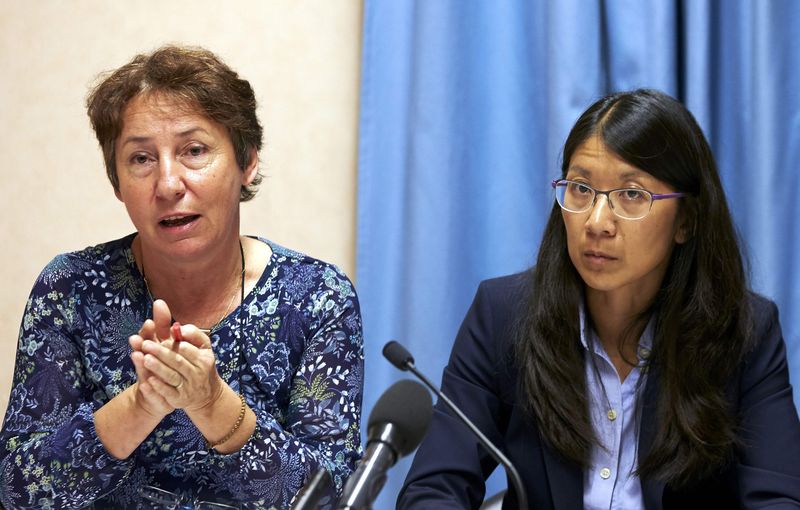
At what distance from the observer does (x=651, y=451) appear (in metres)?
1.88

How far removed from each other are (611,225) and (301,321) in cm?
65

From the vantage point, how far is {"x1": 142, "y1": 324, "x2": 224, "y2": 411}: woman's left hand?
1.51 m

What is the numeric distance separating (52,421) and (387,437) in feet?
2.95

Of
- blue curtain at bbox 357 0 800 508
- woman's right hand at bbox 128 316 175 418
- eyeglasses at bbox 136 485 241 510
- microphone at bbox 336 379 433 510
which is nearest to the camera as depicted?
microphone at bbox 336 379 433 510

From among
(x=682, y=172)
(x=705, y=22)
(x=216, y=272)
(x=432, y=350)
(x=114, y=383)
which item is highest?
(x=705, y=22)

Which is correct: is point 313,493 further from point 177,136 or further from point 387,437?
point 177,136

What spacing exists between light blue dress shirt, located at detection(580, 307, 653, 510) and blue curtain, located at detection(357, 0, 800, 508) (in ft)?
2.21

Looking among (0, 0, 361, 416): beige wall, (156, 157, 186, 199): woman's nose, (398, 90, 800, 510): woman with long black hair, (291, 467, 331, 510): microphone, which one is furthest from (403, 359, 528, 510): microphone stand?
(0, 0, 361, 416): beige wall

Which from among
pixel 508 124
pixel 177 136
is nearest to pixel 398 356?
pixel 177 136

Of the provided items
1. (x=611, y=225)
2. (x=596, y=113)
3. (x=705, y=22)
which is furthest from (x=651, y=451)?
(x=705, y=22)

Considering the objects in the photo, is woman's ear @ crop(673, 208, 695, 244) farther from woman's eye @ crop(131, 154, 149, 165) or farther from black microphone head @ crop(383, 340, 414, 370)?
woman's eye @ crop(131, 154, 149, 165)

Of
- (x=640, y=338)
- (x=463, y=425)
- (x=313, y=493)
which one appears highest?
(x=313, y=493)

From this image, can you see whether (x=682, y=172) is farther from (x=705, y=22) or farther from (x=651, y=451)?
(x=705, y=22)

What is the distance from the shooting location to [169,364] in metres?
1.52
